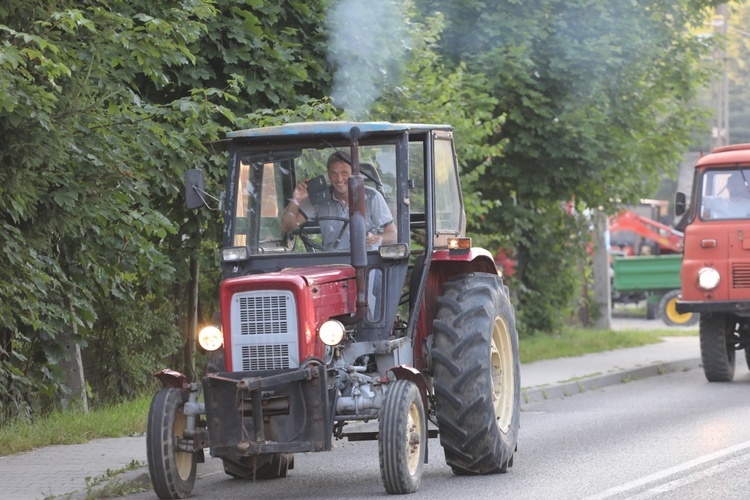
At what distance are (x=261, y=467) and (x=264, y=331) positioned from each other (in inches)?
63.3

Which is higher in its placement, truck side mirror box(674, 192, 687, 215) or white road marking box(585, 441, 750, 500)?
truck side mirror box(674, 192, 687, 215)

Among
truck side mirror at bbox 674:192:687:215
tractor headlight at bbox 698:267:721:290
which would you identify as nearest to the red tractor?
tractor headlight at bbox 698:267:721:290

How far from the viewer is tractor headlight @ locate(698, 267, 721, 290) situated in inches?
641

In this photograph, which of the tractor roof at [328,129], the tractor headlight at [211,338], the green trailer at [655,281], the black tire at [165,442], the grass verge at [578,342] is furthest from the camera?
the green trailer at [655,281]

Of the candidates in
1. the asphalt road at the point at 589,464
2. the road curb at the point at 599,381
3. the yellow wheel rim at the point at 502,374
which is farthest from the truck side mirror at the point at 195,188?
the road curb at the point at 599,381

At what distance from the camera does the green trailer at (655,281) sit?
105ft

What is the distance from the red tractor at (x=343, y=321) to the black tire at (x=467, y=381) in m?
0.01

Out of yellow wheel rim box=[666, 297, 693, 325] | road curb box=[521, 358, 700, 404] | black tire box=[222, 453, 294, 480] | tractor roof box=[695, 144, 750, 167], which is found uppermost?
tractor roof box=[695, 144, 750, 167]

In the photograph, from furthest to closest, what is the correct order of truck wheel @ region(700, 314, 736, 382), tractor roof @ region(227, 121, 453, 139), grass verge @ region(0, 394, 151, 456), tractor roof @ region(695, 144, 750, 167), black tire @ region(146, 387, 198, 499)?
tractor roof @ region(695, 144, 750, 167)
truck wheel @ region(700, 314, 736, 382)
grass verge @ region(0, 394, 151, 456)
tractor roof @ region(227, 121, 453, 139)
black tire @ region(146, 387, 198, 499)

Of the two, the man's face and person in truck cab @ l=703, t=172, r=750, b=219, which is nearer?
the man's face

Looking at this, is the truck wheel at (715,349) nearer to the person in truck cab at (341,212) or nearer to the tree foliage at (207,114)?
the tree foliage at (207,114)

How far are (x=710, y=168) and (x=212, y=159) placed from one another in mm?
7335

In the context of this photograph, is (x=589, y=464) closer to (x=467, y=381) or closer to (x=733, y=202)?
(x=467, y=381)

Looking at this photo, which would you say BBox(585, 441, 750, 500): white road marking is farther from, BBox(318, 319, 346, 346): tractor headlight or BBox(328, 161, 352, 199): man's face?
BBox(328, 161, 352, 199): man's face
